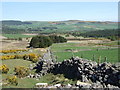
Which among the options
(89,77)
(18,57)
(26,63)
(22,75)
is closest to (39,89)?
(89,77)

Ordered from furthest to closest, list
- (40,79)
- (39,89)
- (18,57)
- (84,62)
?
(18,57), (40,79), (84,62), (39,89)

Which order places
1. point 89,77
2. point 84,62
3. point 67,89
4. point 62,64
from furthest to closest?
point 62,64 < point 84,62 < point 89,77 < point 67,89

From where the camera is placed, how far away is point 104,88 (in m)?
13.3

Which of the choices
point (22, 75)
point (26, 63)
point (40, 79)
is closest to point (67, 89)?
point (40, 79)

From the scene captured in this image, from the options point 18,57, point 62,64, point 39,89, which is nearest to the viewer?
point 39,89

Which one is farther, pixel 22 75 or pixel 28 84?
pixel 22 75

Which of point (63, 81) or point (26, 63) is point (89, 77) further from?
point (26, 63)

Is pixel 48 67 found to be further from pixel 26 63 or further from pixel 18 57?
pixel 18 57

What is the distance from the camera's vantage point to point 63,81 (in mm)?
17625

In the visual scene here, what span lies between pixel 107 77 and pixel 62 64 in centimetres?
631

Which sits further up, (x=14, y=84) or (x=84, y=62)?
(x=84, y=62)

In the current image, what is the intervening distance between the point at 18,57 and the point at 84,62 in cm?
1553

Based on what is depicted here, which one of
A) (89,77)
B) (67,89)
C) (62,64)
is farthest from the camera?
(62,64)

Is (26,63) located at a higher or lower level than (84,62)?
lower
